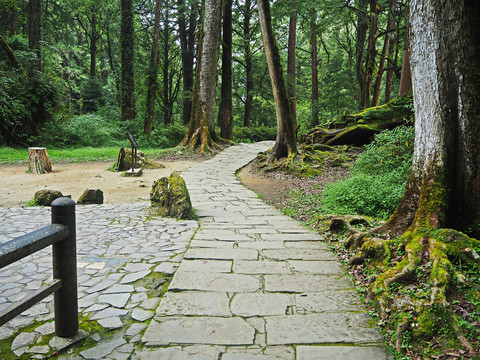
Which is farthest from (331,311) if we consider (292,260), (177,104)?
(177,104)

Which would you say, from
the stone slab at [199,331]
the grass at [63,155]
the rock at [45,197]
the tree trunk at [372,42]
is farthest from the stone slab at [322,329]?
the tree trunk at [372,42]

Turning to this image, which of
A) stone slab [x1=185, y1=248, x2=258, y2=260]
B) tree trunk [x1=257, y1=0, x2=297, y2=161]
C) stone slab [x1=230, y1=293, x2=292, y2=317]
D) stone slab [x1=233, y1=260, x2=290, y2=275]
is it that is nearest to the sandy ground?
tree trunk [x1=257, y1=0, x2=297, y2=161]

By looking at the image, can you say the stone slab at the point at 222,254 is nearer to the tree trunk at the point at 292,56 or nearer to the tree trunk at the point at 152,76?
the tree trunk at the point at 292,56

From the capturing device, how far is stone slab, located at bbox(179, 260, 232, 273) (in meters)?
3.52

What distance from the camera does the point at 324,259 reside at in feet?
12.7

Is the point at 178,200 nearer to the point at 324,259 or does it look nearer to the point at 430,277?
the point at 324,259

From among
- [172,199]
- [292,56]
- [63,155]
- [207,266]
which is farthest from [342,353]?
[292,56]

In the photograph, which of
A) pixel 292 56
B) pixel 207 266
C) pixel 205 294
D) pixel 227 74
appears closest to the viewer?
pixel 205 294

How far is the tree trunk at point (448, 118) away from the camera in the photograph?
3.26 m

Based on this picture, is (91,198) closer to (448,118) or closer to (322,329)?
(322,329)

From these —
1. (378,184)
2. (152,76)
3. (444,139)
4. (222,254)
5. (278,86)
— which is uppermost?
(152,76)

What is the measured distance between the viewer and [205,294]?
3.03 metres

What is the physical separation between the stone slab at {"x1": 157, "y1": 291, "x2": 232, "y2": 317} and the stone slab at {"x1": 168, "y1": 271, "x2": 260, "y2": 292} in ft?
0.34

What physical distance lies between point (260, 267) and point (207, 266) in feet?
1.83
